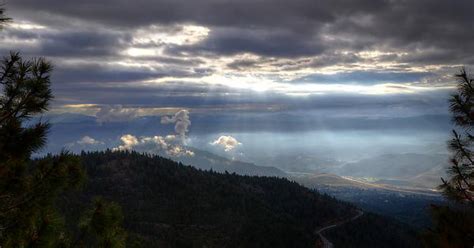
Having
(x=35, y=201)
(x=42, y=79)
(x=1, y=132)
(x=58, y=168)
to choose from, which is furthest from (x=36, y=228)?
(x=42, y=79)

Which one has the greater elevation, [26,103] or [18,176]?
[26,103]

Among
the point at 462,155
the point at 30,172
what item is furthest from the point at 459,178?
the point at 30,172

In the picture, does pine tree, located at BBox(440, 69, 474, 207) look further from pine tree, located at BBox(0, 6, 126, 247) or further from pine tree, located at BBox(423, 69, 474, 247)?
pine tree, located at BBox(0, 6, 126, 247)

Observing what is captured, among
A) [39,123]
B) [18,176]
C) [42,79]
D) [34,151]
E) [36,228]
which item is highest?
[42,79]

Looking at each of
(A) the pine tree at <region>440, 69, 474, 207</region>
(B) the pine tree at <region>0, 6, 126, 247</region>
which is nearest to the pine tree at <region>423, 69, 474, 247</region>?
(A) the pine tree at <region>440, 69, 474, 207</region>

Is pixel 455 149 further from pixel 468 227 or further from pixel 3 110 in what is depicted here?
pixel 3 110

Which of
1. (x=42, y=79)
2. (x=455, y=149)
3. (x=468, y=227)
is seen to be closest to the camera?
(x=42, y=79)

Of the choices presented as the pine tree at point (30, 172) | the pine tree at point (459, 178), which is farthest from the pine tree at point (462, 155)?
the pine tree at point (30, 172)

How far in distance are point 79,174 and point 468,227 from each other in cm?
2078

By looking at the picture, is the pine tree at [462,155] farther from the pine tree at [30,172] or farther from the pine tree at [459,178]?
the pine tree at [30,172]

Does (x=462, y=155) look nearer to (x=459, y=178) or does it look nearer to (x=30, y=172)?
(x=459, y=178)

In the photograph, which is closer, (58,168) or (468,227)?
(58,168)

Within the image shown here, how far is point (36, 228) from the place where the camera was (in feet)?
58.6

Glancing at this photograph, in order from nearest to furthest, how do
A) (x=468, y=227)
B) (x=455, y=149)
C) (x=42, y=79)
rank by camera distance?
(x=42, y=79) < (x=468, y=227) < (x=455, y=149)
